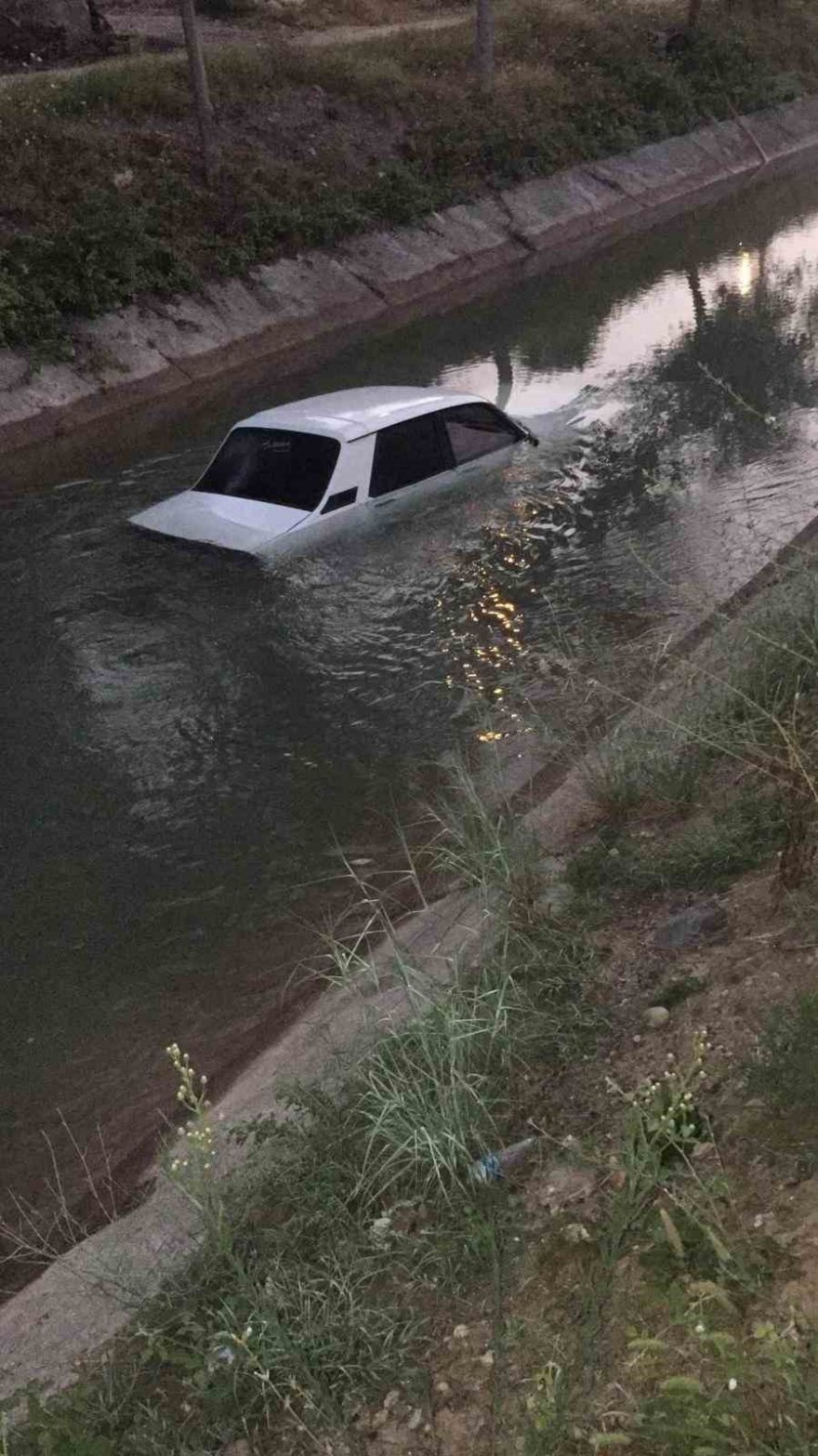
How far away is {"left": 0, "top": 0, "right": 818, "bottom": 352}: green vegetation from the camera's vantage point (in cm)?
1906

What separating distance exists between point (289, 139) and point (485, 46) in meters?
8.14

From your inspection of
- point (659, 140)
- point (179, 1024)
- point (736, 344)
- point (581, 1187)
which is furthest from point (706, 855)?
point (659, 140)

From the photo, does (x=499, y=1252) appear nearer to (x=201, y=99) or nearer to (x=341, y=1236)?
(x=341, y=1236)

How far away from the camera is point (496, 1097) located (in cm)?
419

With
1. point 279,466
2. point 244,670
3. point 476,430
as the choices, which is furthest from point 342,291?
point 244,670

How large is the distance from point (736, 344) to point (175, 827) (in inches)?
486

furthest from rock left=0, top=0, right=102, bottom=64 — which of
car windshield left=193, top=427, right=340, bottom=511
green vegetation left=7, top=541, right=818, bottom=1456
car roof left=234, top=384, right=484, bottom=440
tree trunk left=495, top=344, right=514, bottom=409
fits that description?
green vegetation left=7, top=541, right=818, bottom=1456

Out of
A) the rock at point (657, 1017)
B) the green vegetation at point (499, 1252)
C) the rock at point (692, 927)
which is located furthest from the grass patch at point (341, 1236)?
the rock at point (692, 927)

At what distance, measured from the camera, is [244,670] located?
29.7 ft

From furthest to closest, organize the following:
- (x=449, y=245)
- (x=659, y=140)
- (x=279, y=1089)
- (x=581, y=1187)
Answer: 1. (x=659, y=140)
2. (x=449, y=245)
3. (x=279, y=1089)
4. (x=581, y=1187)

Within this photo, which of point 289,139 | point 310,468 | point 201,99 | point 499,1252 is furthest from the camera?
point 289,139

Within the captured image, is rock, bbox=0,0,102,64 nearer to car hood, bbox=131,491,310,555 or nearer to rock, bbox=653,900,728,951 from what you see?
car hood, bbox=131,491,310,555

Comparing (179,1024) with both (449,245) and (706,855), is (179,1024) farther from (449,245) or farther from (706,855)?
(449,245)

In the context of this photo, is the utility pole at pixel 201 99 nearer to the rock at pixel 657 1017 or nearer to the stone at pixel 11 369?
the stone at pixel 11 369
